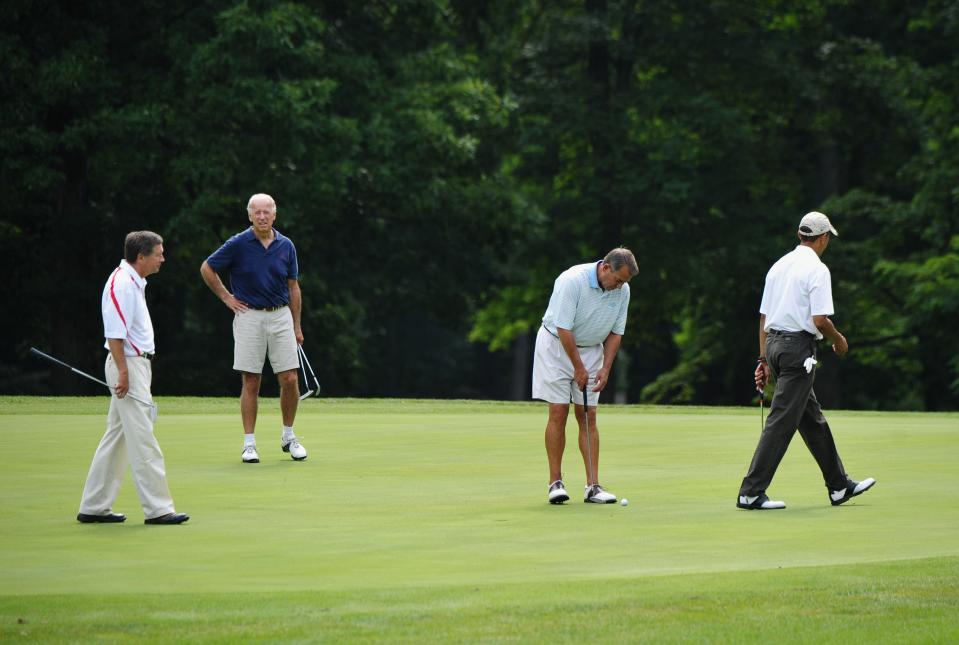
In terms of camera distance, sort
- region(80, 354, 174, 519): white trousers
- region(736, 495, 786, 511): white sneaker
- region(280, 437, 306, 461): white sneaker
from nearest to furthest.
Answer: region(80, 354, 174, 519): white trousers
region(736, 495, 786, 511): white sneaker
region(280, 437, 306, 461): white sneaker

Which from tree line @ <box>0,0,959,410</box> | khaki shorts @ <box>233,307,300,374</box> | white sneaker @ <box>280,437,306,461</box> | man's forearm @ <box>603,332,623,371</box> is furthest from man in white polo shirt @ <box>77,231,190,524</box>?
tree line @ <box>0,0,959,410</box>

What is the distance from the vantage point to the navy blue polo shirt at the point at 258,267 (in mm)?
13391

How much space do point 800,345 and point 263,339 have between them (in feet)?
16.1

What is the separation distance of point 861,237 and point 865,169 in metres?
3.10

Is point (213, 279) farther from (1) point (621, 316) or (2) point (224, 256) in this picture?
(1) point (621, 316)

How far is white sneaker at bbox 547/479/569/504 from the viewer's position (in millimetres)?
10656

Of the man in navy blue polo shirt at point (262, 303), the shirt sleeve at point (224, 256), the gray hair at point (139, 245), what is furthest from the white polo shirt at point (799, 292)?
the shirt sleeve at point (224, 256)

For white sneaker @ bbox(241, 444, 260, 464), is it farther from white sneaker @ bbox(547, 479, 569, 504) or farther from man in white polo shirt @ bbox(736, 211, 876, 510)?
man in white polo shirt @ bbox(736, 211, 876, 510)

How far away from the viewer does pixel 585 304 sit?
35.4ft

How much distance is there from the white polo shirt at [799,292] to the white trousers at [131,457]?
13.6 feet

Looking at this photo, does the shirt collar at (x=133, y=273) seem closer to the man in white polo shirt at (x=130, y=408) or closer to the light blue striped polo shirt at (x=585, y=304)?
the man in white polo shirt at (x=130, y=408)

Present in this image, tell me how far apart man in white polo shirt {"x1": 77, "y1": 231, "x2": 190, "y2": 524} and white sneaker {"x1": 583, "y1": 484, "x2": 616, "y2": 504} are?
109 inches

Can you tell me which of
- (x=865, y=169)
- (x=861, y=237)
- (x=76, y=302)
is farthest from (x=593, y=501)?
(x=865, y=169)

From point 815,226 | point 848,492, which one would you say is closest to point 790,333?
point 815,226
